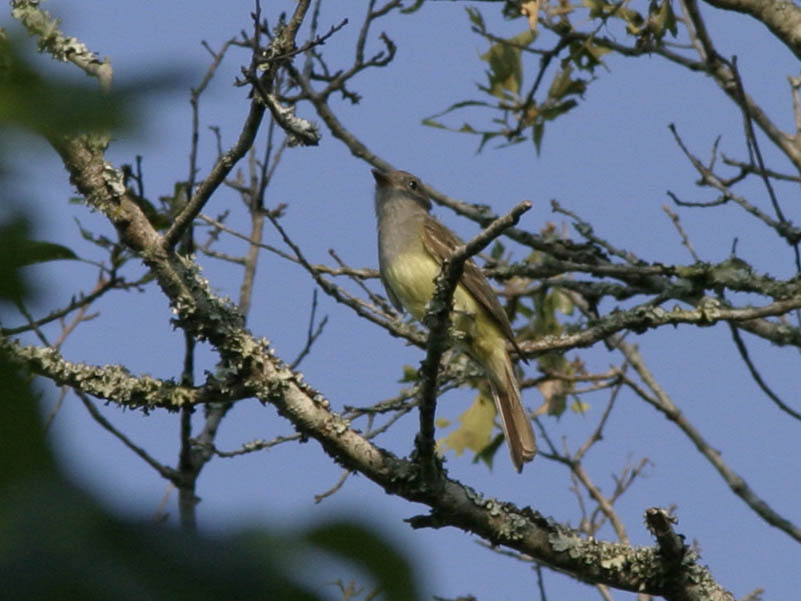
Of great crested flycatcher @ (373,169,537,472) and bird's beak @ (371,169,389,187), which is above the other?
bird's beak @ (371,169,389,187)

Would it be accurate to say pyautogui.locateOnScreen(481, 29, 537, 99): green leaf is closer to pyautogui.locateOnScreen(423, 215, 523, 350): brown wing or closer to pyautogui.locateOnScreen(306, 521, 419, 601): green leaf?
pyautogui.locateOnScreen(423, 215, 523, 350): brown wing

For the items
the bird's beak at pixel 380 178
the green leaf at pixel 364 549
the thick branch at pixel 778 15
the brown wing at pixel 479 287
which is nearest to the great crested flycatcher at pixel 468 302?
the brown wing at pixel 479 287

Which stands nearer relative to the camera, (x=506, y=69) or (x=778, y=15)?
(x=778, y=15)

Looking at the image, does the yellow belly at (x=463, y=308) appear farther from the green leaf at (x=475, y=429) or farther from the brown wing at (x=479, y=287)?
the green leaf at (x=475, y=429)

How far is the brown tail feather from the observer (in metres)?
6.36

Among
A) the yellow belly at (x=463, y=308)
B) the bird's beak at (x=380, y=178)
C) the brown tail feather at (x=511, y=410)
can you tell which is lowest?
the brown tail feather at (x=511, y=410)

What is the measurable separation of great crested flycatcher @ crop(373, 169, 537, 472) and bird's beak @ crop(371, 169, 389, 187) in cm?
61

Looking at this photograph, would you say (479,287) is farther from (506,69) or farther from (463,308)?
(506,69)

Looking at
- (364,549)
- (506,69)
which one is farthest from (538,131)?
(364,549)

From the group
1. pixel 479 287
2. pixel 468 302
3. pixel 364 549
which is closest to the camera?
pixel 364 549

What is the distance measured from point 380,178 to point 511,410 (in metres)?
2.05

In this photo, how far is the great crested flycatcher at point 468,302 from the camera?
6.64 metres

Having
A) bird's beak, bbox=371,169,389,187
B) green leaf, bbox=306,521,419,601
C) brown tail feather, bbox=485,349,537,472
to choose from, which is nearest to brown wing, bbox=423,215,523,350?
brown tail feather, bbox=485,349,537,472

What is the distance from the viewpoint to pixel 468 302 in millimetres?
6820
